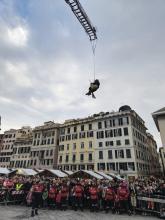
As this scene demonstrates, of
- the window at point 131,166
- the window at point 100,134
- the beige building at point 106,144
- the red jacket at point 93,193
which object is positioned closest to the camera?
the red jacket at point 93,193

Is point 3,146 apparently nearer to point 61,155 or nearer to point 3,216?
point 61,155

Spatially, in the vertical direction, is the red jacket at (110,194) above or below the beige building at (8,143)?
below

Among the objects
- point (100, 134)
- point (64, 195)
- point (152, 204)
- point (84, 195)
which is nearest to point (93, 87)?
point (84, 195)

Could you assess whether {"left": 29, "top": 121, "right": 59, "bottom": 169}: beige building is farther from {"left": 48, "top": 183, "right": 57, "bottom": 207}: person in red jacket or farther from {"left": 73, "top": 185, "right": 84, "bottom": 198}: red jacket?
{"left": 73, "top": 185, "right": 84, "bottom": 198}: red jacket

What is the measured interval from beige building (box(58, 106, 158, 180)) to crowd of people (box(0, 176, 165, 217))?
3352 centimetres

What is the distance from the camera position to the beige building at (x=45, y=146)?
6198cm

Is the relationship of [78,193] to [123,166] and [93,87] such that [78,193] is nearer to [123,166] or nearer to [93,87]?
[93,87]

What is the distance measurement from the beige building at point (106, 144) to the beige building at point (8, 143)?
76.0 ft

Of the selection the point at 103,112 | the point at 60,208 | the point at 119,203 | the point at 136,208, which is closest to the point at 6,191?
the point at 60,208

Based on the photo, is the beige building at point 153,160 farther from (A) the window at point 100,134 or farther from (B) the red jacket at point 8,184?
(B) the red jacket at point 8,184

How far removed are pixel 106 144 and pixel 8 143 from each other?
42997mm

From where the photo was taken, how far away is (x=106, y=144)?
51719mm

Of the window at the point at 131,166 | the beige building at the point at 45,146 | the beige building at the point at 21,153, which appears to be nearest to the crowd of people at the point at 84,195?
the window at the point at 131,166

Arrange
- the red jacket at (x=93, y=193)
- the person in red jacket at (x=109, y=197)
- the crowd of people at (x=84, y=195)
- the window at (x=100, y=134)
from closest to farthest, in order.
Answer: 1. the crowd of people at (x=84, y=195)
2. the person in red jacket at (x=109, y=197)
3. the red jacket at (x=93, y=193)
4. the window at (x=100, y=134)
